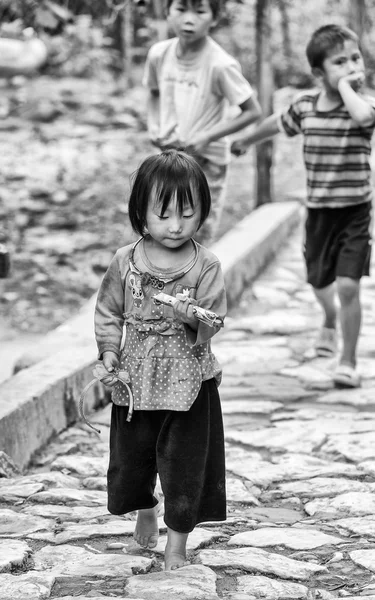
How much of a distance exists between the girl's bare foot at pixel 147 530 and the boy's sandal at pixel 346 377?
2303mm

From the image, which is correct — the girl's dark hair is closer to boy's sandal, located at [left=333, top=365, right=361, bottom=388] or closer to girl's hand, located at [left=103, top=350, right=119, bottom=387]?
girl's hand, located at [left=103, top=350, right=119, bottom=387]

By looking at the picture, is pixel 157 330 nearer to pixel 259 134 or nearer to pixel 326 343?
pixel 259 134

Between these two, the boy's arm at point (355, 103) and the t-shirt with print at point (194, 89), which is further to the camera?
the t-shirt with print at point (194, 89)

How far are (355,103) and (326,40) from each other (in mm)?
362

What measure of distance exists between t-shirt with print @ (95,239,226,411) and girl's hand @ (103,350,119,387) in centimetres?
2

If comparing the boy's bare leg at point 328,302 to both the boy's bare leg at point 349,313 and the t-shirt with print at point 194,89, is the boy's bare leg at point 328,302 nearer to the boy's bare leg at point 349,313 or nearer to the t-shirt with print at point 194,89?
the boy's bare leg at point 349,313

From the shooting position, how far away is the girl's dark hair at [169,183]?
294cm

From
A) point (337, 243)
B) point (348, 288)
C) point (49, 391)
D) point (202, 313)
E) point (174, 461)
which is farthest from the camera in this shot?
point (337, 243)

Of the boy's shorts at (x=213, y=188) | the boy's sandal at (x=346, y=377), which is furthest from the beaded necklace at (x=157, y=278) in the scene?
the boy's shorts at (x=213, y=188)

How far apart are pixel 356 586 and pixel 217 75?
3.41m

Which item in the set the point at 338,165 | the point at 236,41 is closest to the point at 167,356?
the point at 338,165

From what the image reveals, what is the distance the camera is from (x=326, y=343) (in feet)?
20.2

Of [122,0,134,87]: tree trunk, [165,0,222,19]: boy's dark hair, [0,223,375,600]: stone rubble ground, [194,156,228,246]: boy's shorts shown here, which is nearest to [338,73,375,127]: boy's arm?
[165,0,222,19]: boy's dark hair

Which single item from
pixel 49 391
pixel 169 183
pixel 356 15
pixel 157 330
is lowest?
pixel 49 391
